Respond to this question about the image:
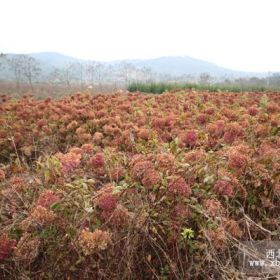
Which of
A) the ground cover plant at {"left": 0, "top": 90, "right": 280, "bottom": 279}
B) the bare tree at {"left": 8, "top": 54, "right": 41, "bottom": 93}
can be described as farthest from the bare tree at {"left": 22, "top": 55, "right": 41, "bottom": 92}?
the ground cover plant at {"left": 0, "top": 90, "right": 280, "bottom": 279}

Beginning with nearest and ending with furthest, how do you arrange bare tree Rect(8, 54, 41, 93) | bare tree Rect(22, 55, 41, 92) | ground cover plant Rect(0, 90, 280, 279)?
1. ground cover plant Rect(0, 90, 280, 279)
2. bare tree Rect(22, 55, 41, 92)
3. bare tree Rect(8, 54, 41, 93)

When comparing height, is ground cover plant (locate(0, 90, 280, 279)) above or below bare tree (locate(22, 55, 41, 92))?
above

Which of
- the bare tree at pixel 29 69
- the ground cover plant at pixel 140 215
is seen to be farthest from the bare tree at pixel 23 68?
the ground cover plant at pixel 140 215

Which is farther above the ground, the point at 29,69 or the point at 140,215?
the point at 140,215

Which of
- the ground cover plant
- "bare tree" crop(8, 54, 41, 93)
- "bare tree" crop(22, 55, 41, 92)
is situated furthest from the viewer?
"bare tree" crop(8, 54, 41, 93)

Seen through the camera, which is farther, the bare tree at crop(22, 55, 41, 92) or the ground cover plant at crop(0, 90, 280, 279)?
the bare tree at crop(22, 55, 41, 92)

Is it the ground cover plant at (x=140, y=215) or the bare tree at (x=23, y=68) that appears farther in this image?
the bare tree at (x=23, y=68)

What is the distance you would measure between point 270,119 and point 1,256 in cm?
273

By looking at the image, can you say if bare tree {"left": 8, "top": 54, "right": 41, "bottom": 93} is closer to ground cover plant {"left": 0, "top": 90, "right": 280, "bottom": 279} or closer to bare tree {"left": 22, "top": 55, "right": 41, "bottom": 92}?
bare tree {"left": 22, "top": 55, "right": 41, "bottom": 92}

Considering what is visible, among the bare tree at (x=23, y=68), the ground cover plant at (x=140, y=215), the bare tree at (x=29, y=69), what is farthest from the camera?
the bare tree at (x=23, y=68)

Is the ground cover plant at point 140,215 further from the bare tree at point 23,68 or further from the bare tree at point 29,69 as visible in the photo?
the bare tree at point 23,68

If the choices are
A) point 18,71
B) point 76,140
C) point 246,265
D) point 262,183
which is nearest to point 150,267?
point 246,265

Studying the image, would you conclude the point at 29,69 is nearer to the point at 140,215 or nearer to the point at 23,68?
the point at 23,68

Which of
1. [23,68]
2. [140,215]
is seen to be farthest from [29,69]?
[140,215]
